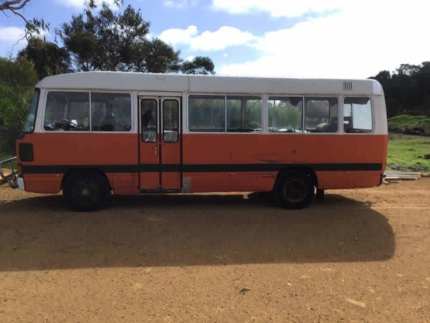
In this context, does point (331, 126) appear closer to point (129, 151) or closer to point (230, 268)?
point (129, 151)

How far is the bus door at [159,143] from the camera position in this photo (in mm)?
9695

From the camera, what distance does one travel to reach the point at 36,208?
32.6 ft

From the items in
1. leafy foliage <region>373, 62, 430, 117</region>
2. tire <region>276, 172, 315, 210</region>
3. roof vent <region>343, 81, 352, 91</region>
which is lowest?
tire <region>276, 172, 315, 210</region>

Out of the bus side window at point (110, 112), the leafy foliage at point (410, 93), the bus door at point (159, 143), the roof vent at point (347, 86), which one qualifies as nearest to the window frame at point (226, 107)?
the bus door at point (159, 143)

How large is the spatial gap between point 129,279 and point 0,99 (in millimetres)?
16534

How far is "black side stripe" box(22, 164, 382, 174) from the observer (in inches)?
371

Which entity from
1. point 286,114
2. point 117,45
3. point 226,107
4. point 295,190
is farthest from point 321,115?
point 117,45

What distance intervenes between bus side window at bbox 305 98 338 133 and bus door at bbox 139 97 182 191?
8.81 ft

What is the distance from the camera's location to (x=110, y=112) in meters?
9.59

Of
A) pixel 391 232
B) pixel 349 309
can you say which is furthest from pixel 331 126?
pixel 349 309

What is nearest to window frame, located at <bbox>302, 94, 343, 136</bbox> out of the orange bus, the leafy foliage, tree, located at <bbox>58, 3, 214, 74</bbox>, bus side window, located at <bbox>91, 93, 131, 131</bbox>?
the orange bus

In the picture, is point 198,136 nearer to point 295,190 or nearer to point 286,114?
point 286,114

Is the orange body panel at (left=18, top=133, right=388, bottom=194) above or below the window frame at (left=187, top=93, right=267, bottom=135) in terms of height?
below

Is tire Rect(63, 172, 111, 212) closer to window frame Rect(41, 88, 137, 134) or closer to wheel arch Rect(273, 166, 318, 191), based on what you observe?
window frame Rect(41, 88, 137, 134)
